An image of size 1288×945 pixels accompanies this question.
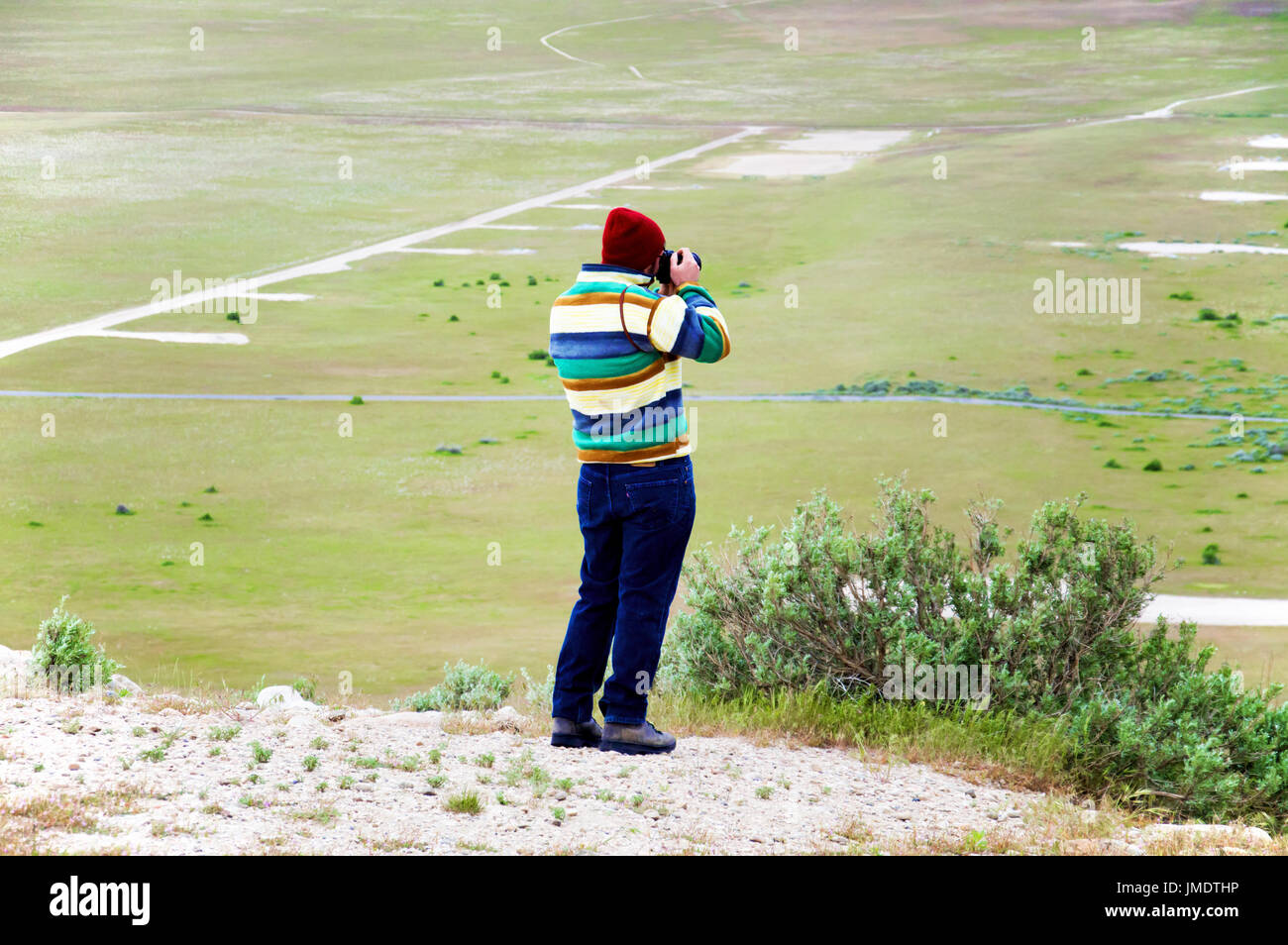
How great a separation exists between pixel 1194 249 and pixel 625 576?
46.2 metres

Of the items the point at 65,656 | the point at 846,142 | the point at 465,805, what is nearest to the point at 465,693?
the point at 65,656

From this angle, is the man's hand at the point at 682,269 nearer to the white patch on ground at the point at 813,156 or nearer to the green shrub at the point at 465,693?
the green shrub at the point at 465,693

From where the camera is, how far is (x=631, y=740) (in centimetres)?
628

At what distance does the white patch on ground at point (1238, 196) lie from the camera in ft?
181

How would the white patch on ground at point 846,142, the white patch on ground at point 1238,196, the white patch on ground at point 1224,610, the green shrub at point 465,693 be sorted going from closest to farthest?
the green shrub at point 465,693, the white patch on ground at point 1224,610, the white patch on ground at point 1238,196, the white patch on ground at point 846,142

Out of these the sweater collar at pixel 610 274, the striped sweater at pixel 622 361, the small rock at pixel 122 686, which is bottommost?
the small rock at pixel 122 686

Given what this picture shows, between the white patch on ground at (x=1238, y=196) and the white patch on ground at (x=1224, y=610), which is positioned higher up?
the white patch on ground at (x=1238, y=196)

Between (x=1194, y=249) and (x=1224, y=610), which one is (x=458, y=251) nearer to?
(x=1194, y=249)

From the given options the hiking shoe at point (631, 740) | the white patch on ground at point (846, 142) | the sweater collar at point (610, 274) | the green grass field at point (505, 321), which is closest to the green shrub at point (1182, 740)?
the hiking shoe at point (631, 740)

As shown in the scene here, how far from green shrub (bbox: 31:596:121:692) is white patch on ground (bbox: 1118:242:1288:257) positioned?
44.3m

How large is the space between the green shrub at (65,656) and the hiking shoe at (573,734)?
282 cm

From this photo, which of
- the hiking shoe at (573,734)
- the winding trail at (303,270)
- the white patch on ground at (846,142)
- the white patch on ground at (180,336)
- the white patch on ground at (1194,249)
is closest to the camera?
the hiking shoe at (573,734)

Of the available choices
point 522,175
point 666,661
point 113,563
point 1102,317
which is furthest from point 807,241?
point 666,661

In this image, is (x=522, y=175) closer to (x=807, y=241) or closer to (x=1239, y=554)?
(x=807, y=241)
